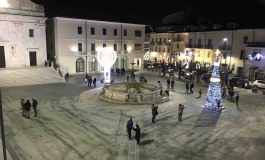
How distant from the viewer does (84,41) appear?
4331 centimetres

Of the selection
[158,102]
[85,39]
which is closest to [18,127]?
[158,102]

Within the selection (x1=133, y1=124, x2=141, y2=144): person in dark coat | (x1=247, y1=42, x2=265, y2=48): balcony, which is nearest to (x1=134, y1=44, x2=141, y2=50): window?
(x1=247, y1=42, x2=265, y2=48): balcony

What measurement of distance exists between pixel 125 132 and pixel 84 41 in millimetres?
A: 29940

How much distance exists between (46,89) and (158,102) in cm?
1408

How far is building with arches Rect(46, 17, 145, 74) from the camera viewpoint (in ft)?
135

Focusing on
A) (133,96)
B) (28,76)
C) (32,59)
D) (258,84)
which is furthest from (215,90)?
(32,59)

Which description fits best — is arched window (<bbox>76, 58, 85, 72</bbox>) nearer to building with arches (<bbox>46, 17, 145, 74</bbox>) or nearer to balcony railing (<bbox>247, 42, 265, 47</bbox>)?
building with arches (<bbox>46, 17, 145, 74</bbox>)

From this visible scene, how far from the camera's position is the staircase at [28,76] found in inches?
1251

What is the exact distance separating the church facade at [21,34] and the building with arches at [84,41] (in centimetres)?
251

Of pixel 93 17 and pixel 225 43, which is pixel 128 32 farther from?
pixel 225 43

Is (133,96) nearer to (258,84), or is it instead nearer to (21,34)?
(258,84)

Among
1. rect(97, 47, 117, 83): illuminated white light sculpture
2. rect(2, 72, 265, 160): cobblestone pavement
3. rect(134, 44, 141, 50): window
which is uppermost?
rect(134, 44, 141, 50): window

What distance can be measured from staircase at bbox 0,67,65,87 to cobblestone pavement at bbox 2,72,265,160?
289 inches

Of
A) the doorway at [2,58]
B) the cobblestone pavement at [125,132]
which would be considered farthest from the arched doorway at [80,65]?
the cobblestone pavement at [125,132]
